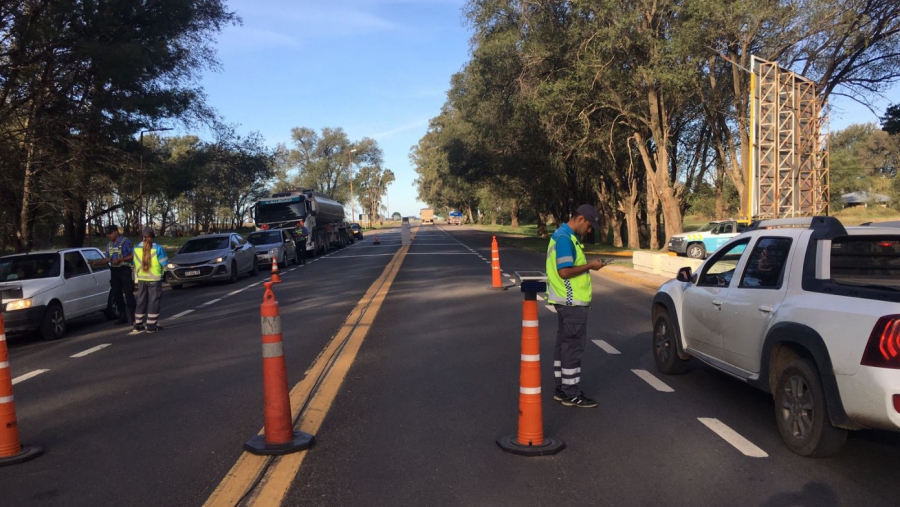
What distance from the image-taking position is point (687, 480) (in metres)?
4.73

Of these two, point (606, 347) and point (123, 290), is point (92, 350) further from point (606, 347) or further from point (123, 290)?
point (606, 347)

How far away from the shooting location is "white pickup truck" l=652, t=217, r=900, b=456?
4.46 meters

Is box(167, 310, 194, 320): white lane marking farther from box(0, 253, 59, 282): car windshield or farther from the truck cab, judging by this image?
the truck cab

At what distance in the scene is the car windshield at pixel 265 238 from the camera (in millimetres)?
27344

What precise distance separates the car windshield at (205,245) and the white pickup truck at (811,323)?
1729 cm

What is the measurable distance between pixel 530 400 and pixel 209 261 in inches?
664

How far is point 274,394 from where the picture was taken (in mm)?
5207

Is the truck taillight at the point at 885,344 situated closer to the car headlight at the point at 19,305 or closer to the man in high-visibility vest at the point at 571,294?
the man in high-visibility vest at the point at 571,294

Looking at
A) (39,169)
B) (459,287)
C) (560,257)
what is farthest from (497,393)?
(39,169)

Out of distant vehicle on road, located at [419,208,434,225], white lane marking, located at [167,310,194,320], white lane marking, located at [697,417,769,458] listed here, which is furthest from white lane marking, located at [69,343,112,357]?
distant vehicle on road, located at [419,208,434,225]

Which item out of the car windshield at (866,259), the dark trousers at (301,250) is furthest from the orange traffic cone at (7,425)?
the dark trousers at (301,250)

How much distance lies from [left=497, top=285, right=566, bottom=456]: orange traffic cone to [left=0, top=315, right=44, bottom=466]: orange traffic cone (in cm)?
362

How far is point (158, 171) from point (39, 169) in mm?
9570

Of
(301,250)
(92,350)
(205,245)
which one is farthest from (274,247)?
(92,350)
